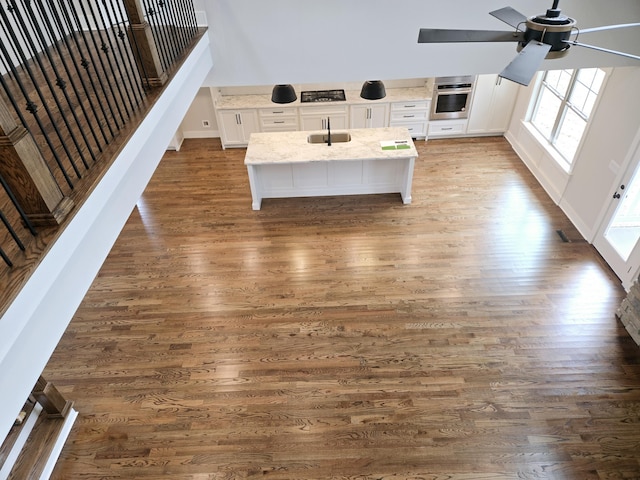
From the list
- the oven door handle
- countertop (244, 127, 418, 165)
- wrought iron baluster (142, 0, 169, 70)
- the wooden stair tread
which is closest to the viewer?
wrought iron baluster (142, 0, 169, 70)

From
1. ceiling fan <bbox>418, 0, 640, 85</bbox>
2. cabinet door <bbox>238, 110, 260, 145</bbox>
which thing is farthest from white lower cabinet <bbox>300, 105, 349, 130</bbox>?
ceiling fan <bbox>418, 0, 640, 85</bbox>

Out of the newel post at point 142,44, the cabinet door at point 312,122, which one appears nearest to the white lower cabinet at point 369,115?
the cabinet door at point 312,122

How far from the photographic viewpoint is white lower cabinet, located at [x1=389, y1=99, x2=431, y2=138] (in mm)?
7629

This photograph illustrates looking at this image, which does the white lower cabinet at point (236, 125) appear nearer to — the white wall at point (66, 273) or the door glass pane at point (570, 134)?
the white wall at point (66, 273)

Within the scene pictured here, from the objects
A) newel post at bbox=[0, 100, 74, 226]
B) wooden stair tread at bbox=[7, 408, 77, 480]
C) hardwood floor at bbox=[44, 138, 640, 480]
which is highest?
newel post at bbox=[0, 100, 74, 226]

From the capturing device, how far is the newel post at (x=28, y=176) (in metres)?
1.44

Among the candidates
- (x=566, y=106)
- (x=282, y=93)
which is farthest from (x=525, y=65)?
(x=566, y=106)

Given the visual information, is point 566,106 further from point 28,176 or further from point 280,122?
point 28,176

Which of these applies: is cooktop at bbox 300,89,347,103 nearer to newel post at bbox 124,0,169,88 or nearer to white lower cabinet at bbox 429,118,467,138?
white lower cabinet at bbox 429,118,467,138

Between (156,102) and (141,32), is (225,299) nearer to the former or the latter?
(156,102)

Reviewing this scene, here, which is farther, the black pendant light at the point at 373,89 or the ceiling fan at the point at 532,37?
the black pendant light at the point at 373,89

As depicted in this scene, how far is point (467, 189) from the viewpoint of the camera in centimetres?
668

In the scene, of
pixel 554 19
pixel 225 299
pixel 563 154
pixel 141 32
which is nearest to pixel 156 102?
pixel 141 32

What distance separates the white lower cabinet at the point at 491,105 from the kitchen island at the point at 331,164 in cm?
212
